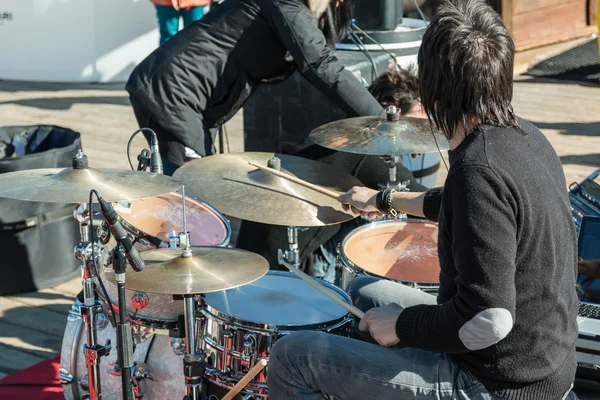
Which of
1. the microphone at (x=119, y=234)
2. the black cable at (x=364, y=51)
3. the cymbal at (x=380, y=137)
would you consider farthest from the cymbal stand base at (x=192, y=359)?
the black cable at (x=364, y=51)

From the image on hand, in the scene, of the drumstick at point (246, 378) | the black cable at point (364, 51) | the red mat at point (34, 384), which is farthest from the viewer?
the black cable at point (364, 51)

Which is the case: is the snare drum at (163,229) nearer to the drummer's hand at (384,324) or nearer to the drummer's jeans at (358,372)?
the drummer's jeans at (358,372)

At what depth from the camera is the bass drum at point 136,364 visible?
98.3 inches

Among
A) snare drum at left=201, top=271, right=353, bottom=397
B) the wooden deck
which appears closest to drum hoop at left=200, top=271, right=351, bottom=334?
snare drum at left=201, top=271, right=353, bottom=397

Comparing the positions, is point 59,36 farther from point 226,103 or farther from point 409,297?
point 409,297

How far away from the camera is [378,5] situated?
17.2 feet

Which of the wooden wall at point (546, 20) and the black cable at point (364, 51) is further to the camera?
the wooden wall at point (546, 20)

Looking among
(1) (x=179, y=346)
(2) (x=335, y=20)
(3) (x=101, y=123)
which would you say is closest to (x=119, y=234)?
(1) (x=179, y=346)

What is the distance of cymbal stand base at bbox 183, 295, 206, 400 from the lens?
7.39ft

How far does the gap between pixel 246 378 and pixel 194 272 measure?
1.06 ft

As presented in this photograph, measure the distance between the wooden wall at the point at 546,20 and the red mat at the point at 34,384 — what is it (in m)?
6.48

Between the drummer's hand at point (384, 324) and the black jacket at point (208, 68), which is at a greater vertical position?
the black jacket at point (208, 68)

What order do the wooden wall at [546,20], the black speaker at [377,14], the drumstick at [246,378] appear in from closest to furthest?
the drumstick at [246,378]
the black speaker at [377,14]
the wooden wall at [546,20]

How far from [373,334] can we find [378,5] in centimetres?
375
